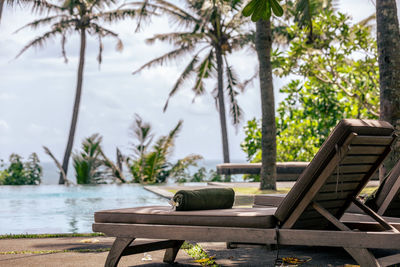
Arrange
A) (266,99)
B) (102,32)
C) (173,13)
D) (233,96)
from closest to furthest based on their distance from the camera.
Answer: (266,99) → (233,96) → (173,13) → (102,32)

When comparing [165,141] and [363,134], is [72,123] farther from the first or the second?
[363,134]

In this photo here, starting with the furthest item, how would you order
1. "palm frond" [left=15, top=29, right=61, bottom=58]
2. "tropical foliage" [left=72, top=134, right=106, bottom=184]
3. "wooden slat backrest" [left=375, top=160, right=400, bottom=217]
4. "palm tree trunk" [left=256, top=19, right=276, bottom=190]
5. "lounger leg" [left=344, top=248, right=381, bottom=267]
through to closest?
"palm frond" [left=15, top=29, right=61, bottom=58]
"tropical foliage" [left=72, top=134, right=106, bottom=184]
"palm tree trunk" [left=256, top=19, right=276, bottom=190]
"wooden slat backrest" [left=375, top=160, right=400, bottom=217]
"lounger leg" [left=344, top=248, right=381, bottom=267]

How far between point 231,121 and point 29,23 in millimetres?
7892

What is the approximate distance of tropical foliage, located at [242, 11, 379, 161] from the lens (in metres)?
10.8

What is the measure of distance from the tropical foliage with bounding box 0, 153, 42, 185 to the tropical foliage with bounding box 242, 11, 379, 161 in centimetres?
581

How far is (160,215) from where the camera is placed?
118 inches

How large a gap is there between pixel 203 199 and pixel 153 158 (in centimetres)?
1160

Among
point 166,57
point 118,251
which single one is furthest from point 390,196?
point 166,57

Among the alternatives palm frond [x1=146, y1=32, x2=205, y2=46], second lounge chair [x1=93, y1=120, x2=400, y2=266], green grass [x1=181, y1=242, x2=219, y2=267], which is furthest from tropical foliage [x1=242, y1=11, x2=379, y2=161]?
second lounge chair [x1=93, y1=120, x2=400, y2=266]

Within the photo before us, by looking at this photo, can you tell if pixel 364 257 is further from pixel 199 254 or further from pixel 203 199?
pixel 199 254

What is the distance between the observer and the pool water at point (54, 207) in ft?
20.2

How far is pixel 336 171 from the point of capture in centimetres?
274

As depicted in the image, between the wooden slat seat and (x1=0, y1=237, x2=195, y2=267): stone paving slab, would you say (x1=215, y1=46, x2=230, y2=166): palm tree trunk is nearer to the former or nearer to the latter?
(x1=0, y1=237, x2=195, y2=267): stone paving slab

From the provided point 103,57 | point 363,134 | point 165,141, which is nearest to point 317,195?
point 363,134
